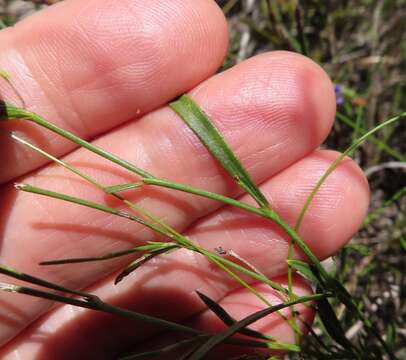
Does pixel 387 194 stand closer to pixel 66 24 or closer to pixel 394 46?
pixel 394 46

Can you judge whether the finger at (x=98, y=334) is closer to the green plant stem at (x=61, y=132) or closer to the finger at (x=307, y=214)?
the finger at (x=307, y=214)

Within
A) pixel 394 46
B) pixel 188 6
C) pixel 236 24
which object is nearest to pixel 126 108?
pixel 188 6

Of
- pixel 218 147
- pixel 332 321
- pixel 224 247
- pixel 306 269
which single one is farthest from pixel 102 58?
pixel 332 321

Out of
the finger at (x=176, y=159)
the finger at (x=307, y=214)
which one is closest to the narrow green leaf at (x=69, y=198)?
the finger at (x=176, y=159)

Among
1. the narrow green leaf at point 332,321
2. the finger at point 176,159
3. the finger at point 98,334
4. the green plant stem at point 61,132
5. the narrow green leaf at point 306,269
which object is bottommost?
the finger at point 98,334

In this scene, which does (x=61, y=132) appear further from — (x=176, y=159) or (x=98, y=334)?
(x=98, y=334)

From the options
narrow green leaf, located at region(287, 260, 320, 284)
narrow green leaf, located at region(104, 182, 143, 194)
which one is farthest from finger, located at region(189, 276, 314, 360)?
narrow green leaf, located at region(104, 182, 143, 194)
